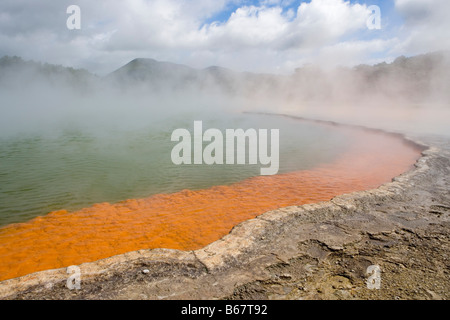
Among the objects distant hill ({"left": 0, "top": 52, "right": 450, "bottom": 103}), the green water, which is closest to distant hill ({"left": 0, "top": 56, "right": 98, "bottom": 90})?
distant hill ({"left": 0, "top": 52, "right": 450, "bottom": 103})

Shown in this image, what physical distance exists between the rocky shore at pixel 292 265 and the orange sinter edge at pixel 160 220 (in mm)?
682

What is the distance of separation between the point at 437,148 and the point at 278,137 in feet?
15.1

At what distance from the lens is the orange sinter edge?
282 cm

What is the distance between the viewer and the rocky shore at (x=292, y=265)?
1.80m

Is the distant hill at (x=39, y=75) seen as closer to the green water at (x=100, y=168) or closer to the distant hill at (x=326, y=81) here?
the distant hill at (x=326, y=81)

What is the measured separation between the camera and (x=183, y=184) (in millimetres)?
4961

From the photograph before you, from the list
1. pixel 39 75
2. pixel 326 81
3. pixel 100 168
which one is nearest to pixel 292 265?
pixel 100 168

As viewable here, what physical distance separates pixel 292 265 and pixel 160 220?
6.55 feet

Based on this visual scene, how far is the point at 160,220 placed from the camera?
3535mm

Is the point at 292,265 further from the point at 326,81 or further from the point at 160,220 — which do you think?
the point at 326,81

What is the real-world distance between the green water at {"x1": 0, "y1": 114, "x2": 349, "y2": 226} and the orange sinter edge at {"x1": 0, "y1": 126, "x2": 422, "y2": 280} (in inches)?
14.8

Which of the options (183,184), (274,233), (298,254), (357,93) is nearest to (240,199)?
(183,184)

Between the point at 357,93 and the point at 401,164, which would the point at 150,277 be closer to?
the point at 401,164

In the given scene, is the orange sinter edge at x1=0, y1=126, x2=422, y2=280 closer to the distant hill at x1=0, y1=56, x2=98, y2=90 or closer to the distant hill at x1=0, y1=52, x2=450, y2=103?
the distant hill at x1=0, y1=52, x2=450, y2=103
